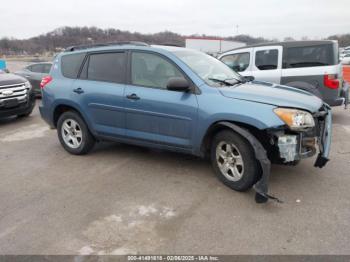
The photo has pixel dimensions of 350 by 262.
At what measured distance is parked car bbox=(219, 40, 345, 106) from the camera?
7.24 metres

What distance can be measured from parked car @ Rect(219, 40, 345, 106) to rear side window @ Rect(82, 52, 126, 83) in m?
4.08

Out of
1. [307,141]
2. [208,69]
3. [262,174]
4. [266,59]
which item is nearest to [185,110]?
[208,69]

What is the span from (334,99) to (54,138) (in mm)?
6008

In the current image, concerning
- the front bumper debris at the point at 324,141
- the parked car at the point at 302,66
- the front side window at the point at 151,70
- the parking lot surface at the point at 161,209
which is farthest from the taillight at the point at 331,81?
the front side window at the point at 151,70

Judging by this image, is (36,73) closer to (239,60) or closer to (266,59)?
(239,60)

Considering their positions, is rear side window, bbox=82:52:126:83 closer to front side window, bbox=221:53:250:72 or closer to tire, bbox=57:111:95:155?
tire, bbox=57:111:95:155

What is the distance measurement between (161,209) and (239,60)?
584 cm

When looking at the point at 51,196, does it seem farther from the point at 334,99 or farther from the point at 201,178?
the point at 334,99

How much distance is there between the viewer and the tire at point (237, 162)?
12.6 feet

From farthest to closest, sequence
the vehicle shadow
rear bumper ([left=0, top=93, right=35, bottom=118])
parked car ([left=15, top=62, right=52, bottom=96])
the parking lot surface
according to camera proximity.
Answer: parked car ([left=15, top=62, right=52, bottom=96]) < rear bumper ([left=0, top=93, right=35, bottom=118]) < the vehicle shadow < the parking lot surface

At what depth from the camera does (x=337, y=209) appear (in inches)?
141

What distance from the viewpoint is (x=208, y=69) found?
478 centimetres

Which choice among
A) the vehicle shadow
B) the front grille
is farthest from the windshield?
the front grille

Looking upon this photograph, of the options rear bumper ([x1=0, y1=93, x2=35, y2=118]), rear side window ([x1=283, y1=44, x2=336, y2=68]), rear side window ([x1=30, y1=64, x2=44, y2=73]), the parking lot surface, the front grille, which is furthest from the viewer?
rear side window ([x1=30, y1=64, x2=44, y2=73])
